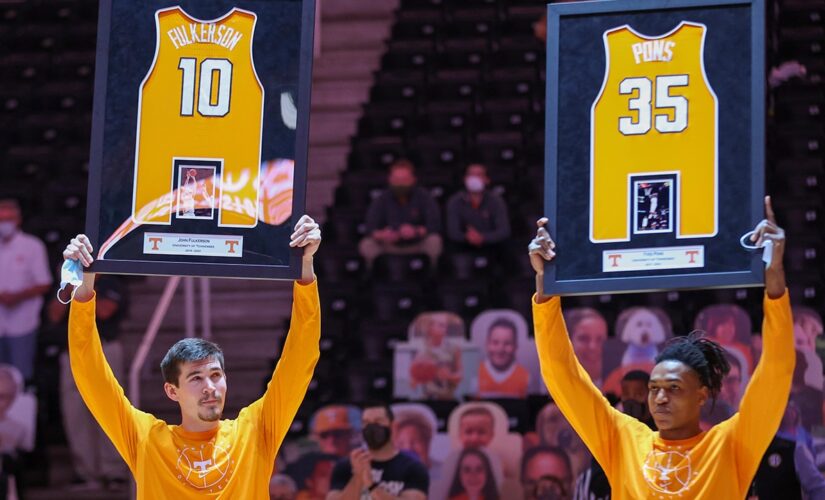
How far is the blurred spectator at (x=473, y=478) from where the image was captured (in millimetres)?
8719

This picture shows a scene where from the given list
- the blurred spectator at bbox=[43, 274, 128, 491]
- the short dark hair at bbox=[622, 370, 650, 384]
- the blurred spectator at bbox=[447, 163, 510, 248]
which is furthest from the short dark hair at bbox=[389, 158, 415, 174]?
the short dark hair at bbox=[622, 370, 650, 384]

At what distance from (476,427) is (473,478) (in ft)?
1.13

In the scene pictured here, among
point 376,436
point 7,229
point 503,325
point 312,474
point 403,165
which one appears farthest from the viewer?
point 403,165

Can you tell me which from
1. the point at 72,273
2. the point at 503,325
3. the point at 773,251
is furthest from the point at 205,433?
the point at 503,325

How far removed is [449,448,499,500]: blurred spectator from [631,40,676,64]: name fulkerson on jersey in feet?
13.9

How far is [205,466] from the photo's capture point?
4.82 meters

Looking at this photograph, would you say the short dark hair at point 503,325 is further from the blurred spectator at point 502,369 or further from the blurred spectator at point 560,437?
the blurred spectator at point 560,437

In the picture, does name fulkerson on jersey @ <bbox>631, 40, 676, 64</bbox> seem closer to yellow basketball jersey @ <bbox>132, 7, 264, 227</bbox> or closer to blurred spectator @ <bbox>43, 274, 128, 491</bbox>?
yellow basketball jersey @ <bbox>132, 7, 264, 227</bbox>

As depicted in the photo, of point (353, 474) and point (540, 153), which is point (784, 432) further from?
point (540, 153)

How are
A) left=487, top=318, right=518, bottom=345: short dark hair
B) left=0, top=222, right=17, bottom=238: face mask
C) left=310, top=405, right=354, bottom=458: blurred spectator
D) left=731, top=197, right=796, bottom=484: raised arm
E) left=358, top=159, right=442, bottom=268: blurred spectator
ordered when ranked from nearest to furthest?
1. left=731, top=197, right=796, bottom=484: raised arm
2. left=310, top=405, right=354, bottom=458: blurred spectator
3. left=487, top=318, right=518, bottom=345: short dark hair
4. left=0, top=222, right=17, bottom=238: face mask
5. left=358, top=159, right=442, bottom=268: blurred spectator

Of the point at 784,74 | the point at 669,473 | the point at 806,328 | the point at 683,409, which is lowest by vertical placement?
the point at 669,473

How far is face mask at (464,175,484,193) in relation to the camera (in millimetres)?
10719

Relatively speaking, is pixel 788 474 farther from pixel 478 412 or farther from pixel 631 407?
pixel 478 412

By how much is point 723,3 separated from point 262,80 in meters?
1.69
